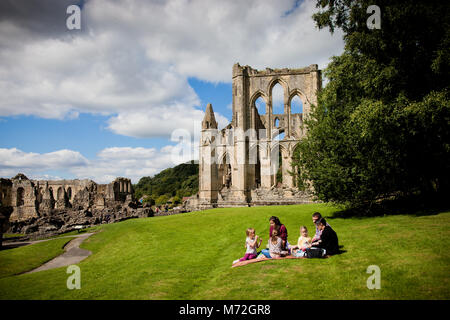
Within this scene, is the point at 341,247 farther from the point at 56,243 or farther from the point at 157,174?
the point at 157,174

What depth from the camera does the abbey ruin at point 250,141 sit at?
99.1 ft

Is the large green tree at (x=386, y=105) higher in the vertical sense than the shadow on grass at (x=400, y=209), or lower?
higher

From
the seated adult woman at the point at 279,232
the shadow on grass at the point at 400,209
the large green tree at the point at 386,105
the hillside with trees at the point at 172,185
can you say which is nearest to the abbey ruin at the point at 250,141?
the shadow on grass at the point at 400,209

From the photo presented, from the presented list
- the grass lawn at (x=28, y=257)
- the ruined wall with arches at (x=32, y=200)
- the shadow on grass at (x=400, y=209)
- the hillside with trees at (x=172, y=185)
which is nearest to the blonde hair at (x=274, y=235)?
the shadow on grass at (x=400, y=209)

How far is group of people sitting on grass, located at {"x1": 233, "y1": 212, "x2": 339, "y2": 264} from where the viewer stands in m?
7.54

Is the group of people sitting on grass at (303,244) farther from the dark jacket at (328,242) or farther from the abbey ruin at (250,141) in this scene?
the abbey ruin at (250,141)

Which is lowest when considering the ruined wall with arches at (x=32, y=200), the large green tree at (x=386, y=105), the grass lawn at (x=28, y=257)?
the grass lawn at (x=28, y=257)

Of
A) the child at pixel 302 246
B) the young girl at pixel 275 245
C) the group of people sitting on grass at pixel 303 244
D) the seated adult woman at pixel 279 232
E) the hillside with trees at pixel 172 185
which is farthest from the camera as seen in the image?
the hillside with trees at pixel 172 185

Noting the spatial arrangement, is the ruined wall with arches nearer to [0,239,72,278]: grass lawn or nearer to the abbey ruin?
the abbey ruin

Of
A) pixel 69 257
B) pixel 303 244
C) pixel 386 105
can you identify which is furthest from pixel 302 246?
pixel 69 257

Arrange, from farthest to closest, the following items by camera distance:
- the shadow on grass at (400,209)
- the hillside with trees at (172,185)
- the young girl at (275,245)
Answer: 1. the hillside with trees at (172,185)
2. the shadow on grass at (400,209)
3. the young girl at (275,245)

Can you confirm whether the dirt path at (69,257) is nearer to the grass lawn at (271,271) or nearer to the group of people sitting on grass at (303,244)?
the grass lawn at (271,271)

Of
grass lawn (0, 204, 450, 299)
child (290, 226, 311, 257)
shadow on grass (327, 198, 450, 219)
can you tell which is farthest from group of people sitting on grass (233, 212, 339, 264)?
shadow on grass (327, 198, 450, 219)

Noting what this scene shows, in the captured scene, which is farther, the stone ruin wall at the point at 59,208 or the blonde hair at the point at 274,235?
the stone ruin wall at the point at 59,208
